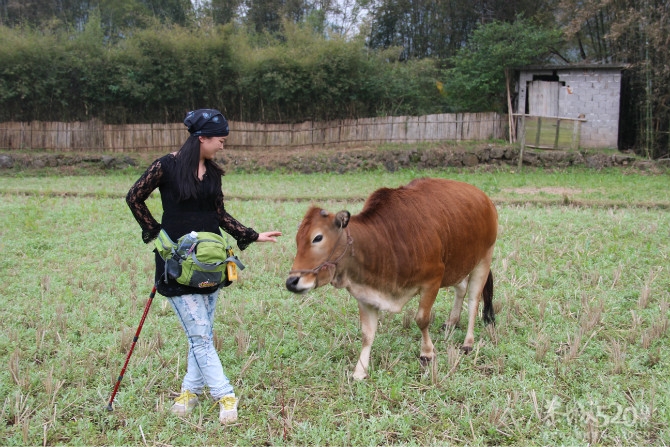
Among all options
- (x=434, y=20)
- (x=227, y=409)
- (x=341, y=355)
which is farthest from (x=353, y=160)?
(x=227, y=409)

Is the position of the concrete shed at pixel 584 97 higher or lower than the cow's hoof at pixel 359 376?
higher

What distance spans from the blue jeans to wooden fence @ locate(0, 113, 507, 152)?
751 inches

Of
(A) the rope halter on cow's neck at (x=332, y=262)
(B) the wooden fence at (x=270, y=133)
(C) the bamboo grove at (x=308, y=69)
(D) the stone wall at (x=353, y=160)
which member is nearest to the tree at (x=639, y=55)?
(C) the bamboo grove at (x=308, y=69)

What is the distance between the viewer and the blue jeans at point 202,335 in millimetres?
3785

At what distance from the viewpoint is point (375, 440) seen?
12.0ft

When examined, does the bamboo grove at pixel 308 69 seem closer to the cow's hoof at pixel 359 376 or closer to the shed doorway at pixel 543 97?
the shed doorway at pixel 543 97

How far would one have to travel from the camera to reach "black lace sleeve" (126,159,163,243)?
12.2ft

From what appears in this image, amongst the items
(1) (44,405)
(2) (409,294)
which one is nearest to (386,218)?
(2) (409,294)

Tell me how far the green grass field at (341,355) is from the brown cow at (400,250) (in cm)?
47

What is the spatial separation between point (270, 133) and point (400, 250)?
19.3 metres

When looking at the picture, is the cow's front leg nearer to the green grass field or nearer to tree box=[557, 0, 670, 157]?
the green grass field

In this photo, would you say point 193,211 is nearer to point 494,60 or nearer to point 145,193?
point 145,193

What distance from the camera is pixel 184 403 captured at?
397cm

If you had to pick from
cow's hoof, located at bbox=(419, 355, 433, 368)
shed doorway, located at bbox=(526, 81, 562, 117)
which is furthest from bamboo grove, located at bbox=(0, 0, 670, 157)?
cow's hoof, located at bbox=(419, 355, 433, 368)
